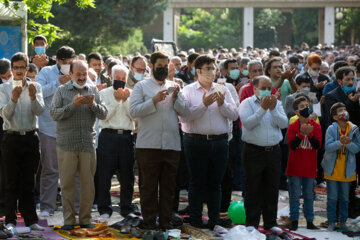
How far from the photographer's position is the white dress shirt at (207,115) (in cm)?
912

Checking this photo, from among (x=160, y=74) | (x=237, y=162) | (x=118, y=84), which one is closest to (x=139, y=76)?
(x=118, y=84)

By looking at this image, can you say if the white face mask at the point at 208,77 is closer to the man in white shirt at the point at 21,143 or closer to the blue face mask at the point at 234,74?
the man in white shirt at the point at 21,143

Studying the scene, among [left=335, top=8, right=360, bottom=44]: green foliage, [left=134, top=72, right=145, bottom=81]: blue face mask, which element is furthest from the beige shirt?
[left=335, top=8, right=360, bottom=44]: green foliage

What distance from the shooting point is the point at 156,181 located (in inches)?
356

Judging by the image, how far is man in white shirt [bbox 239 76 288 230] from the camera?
9109 millimetres

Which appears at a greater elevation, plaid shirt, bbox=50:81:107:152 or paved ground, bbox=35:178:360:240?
plaid shirt, bbox=50:81:107:152

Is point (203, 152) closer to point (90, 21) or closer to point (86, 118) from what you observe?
point (86, 118)

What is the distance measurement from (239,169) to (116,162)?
314 cm

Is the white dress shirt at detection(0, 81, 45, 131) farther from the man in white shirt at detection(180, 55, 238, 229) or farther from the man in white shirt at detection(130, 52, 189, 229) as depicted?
the man in white shirt at detection(180, 55, 238, 229)

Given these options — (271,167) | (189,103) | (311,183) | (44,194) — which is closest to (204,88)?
(189,103)

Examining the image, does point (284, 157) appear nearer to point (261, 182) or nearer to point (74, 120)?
point (261, 182)

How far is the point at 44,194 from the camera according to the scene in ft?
33.1

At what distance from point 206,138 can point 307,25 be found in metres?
66.7

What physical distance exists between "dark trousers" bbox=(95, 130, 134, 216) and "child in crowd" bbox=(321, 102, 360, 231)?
2692 millimetres
